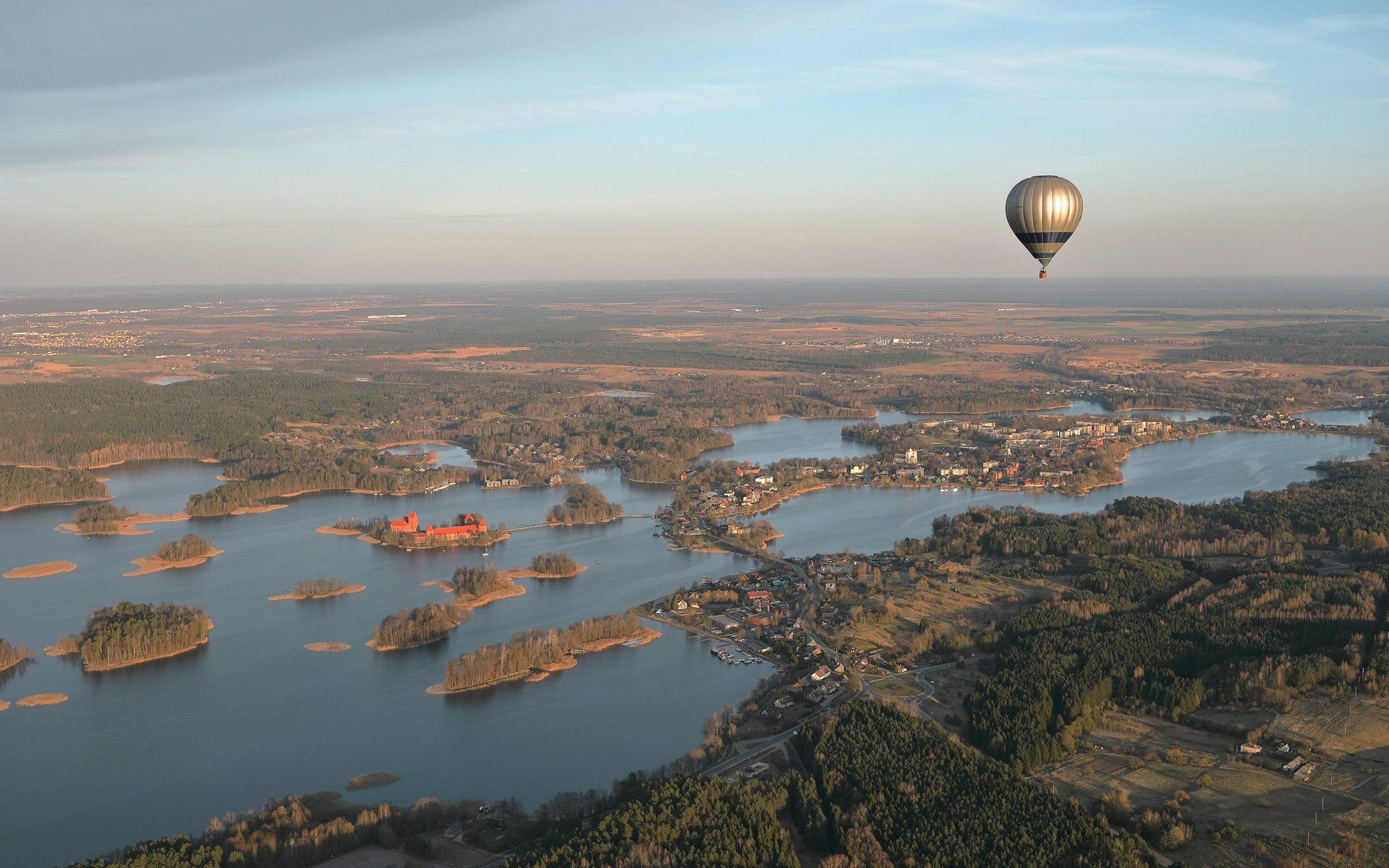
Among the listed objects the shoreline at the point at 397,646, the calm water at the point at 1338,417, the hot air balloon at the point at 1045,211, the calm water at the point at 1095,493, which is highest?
the hot air balloon at the point at 1045,211

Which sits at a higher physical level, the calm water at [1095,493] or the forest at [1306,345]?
the forest at [1306,345]

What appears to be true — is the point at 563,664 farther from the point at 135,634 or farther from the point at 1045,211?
the point at 1045,211

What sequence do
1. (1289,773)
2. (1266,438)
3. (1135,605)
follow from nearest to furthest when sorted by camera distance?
(1289,773)
(1135,605)
(1266,438)

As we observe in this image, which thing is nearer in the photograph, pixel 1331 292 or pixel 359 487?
pixel 359 487

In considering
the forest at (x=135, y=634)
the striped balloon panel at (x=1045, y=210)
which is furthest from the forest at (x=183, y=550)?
the striped balloon panel at (x=1045, y=210)

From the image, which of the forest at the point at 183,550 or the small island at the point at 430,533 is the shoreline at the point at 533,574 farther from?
the forest at the point at 183,550

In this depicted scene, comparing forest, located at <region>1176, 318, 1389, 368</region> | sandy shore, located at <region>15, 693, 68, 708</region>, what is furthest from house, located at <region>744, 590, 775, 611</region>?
forest, located at <region>1176, 318, 1389, 368</region>

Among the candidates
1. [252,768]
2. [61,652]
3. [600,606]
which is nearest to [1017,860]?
[252,768]

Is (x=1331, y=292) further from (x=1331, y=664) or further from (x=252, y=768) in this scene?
(x=252, y=768)
